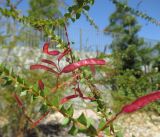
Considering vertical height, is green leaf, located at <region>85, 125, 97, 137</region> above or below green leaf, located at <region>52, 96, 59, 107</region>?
below

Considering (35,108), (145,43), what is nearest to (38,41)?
(35,108)

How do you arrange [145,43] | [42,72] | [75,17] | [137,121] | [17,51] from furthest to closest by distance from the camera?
[145,43] < [137,121] < [17,51] < [42,72] < [75,17]

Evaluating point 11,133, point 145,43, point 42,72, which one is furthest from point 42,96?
point 145,43

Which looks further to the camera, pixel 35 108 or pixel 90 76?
pixel 35 108

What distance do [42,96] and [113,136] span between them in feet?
0.36

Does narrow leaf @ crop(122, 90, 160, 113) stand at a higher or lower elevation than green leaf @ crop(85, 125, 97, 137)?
higher

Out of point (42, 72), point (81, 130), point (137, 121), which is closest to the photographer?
point (81, 130)

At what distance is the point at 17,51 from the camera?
482 cm

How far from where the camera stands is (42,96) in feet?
1.56

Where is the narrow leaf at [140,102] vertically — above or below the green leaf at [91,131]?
above

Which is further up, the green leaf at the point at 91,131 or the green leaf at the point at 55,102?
the green leaf at the point at 55,102

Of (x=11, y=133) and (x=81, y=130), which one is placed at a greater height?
(x=81, y=130)

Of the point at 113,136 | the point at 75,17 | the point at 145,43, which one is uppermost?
the point at 145,43

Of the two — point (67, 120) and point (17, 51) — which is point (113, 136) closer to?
point (67, 120)
